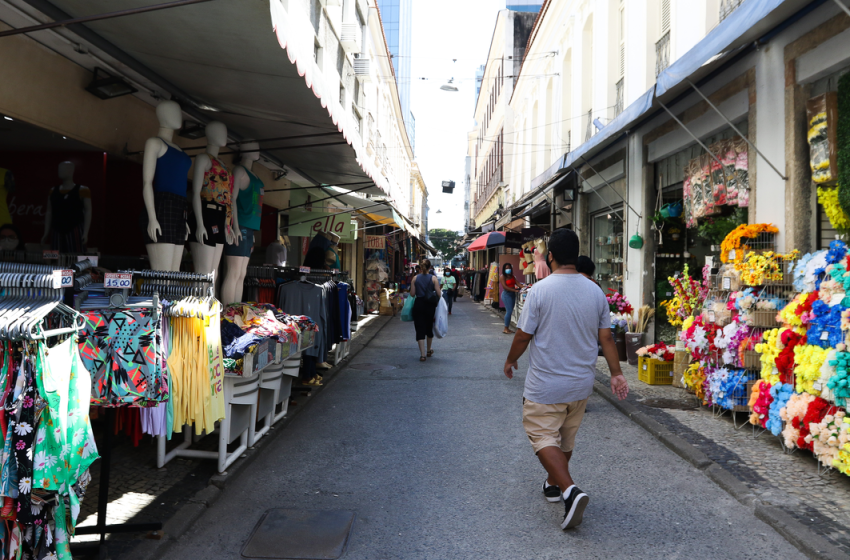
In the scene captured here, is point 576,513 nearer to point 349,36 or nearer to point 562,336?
point 562,336

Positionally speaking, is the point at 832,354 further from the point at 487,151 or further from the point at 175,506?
the point at 487,151

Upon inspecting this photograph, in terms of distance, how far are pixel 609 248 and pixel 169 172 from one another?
10.3 metres

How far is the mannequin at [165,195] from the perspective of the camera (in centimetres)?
461

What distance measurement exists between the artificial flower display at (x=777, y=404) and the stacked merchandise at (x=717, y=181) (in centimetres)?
263

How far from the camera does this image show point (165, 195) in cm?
469

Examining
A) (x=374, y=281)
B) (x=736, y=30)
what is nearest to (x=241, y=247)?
(x=736, y=30)

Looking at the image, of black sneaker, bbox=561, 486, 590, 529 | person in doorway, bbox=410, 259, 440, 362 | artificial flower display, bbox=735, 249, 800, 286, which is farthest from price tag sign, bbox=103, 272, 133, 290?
person in doorway, bbox=410, 259, 440, 362

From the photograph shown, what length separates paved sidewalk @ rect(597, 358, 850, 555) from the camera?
3721 millimetres

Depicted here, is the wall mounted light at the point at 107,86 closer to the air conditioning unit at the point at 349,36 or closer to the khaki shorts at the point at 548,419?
the khaki shorts at the point at 548,419

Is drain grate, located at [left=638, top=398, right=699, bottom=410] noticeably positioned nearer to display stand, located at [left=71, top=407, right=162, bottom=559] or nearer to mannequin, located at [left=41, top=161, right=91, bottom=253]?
display stand, located at [left=71, top=407, right=162, bottom=559]

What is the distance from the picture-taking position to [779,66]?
6160 mm

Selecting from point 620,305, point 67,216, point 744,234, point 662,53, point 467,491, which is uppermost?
point 662,53

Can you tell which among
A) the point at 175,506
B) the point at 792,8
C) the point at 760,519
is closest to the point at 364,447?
the point at 175,506

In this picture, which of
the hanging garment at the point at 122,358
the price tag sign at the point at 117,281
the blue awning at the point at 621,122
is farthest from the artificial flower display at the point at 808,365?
the price tag sign at the point at 117,281
